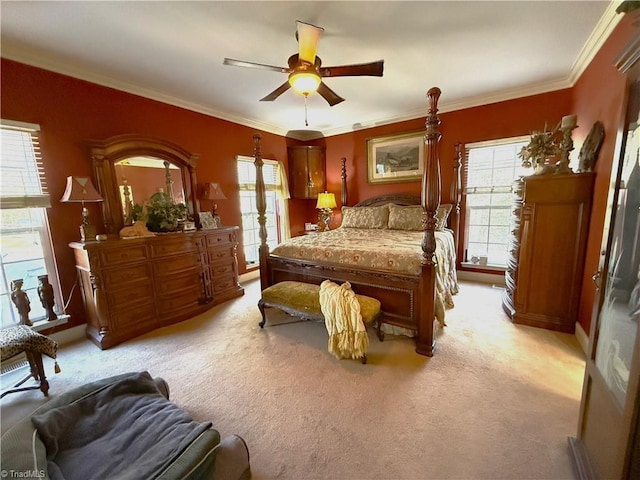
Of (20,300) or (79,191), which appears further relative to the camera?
(79,191)

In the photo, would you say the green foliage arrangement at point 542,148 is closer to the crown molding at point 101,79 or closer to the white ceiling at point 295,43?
the white ceiling at point 295,43

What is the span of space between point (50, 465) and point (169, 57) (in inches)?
118

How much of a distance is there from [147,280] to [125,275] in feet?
0.72

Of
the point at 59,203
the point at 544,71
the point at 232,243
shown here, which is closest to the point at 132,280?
the point at 59,203

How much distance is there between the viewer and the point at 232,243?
3736mm

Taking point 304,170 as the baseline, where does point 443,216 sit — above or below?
below

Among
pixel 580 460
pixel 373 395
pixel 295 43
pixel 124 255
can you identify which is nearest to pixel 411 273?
pixel 373 395

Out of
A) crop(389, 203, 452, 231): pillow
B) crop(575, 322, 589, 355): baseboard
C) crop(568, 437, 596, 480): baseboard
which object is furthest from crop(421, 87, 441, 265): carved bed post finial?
crop(389, 203, 452, 231): pillow

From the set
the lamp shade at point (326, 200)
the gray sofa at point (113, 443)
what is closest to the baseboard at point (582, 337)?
the gray sofa at point (113, 443)

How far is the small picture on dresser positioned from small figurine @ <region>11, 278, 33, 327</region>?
5.67 ft

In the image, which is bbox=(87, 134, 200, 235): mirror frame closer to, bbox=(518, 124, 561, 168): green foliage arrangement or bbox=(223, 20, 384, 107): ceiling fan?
bbox=(223, 20, 384, 107): ceiling fan

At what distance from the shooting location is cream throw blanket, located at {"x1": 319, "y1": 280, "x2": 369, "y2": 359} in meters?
2.18

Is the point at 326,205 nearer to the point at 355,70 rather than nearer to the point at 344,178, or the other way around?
the point at 344,178

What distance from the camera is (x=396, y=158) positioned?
4.65 m
